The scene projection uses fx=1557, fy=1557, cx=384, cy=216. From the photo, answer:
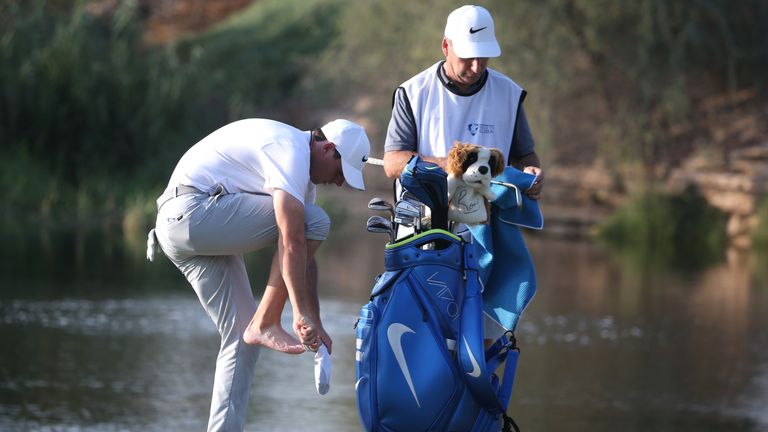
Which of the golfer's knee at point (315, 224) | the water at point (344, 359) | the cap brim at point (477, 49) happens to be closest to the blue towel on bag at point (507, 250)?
the cap brim at point (477, 49)

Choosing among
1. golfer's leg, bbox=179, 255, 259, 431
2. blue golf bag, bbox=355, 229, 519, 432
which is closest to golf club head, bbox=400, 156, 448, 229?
blue golf bag, bbox=355, 229, 519, 432

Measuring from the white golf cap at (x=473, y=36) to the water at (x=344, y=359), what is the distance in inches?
89.1

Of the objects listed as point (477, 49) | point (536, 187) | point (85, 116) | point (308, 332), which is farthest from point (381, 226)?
point (85, 116)

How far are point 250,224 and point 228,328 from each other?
18.4 inches

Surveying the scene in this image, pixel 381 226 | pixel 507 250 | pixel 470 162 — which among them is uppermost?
pixel 470 162

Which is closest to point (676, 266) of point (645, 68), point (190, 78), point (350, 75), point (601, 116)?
point (645, 68)

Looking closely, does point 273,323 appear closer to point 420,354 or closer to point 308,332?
point 308,332

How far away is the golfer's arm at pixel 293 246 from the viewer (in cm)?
554

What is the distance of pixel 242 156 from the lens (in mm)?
5766

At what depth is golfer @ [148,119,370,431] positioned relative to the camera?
559 centimetres

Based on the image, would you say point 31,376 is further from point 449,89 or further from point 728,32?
point 728,32

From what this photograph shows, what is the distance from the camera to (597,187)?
23016mm

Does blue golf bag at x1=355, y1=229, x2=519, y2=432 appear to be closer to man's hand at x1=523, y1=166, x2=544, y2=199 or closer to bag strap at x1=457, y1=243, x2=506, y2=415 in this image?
bag strap at x1=457, y1=243, x2=506, y2=415

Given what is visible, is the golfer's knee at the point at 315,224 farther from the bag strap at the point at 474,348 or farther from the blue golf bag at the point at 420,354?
the bag strap at the point at 474,348
